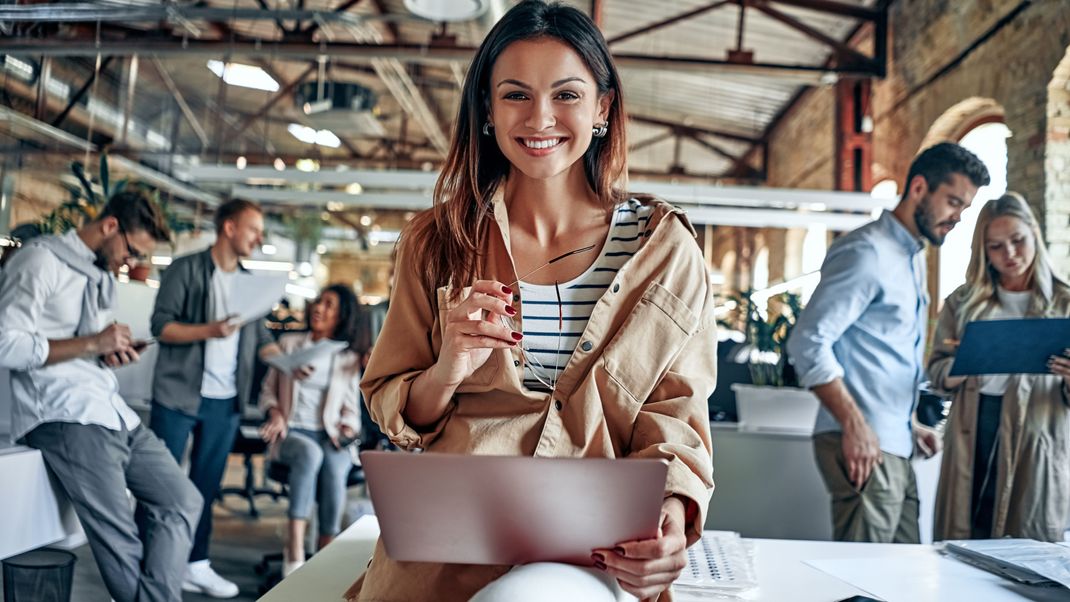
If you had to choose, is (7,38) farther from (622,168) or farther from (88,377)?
(622,168)

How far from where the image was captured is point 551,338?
4.41 ft

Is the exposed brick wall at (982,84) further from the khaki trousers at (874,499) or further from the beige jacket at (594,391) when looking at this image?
the beige jacket at (594,391)

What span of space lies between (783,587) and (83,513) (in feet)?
7.81

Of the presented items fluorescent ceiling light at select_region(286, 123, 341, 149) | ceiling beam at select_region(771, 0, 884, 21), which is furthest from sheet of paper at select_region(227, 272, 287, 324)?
fluorescent ceiling light at select_region(286, 123, 341, 149)

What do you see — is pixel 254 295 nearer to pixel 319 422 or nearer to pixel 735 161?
pixel 319 422

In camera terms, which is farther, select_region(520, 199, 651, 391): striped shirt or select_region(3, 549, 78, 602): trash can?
select_region(3, 549, 78, 602): trash can

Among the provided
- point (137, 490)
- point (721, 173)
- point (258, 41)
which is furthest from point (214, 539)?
point (721, 173)

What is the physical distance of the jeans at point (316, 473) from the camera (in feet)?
13.9

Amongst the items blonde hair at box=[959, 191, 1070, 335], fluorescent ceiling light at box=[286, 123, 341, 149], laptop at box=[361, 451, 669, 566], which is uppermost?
fluorescent ceiling light at box=[286, 123, 341, 149]

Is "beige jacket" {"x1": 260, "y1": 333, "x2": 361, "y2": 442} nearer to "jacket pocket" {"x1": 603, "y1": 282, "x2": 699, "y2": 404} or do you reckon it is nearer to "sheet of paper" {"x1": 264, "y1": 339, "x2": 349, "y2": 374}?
"sheet of paper" {"x1": 264, "y1": 339, "x2": 349, "y2": 374}

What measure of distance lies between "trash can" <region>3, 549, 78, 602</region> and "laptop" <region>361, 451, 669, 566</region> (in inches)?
89.5

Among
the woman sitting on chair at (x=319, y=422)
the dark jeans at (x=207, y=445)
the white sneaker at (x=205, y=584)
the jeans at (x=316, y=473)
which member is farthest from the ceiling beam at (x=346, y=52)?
the white sneaker at (x=205, y=584)

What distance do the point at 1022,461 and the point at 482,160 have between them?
205 centimetres

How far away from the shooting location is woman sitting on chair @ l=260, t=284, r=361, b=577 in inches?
167
